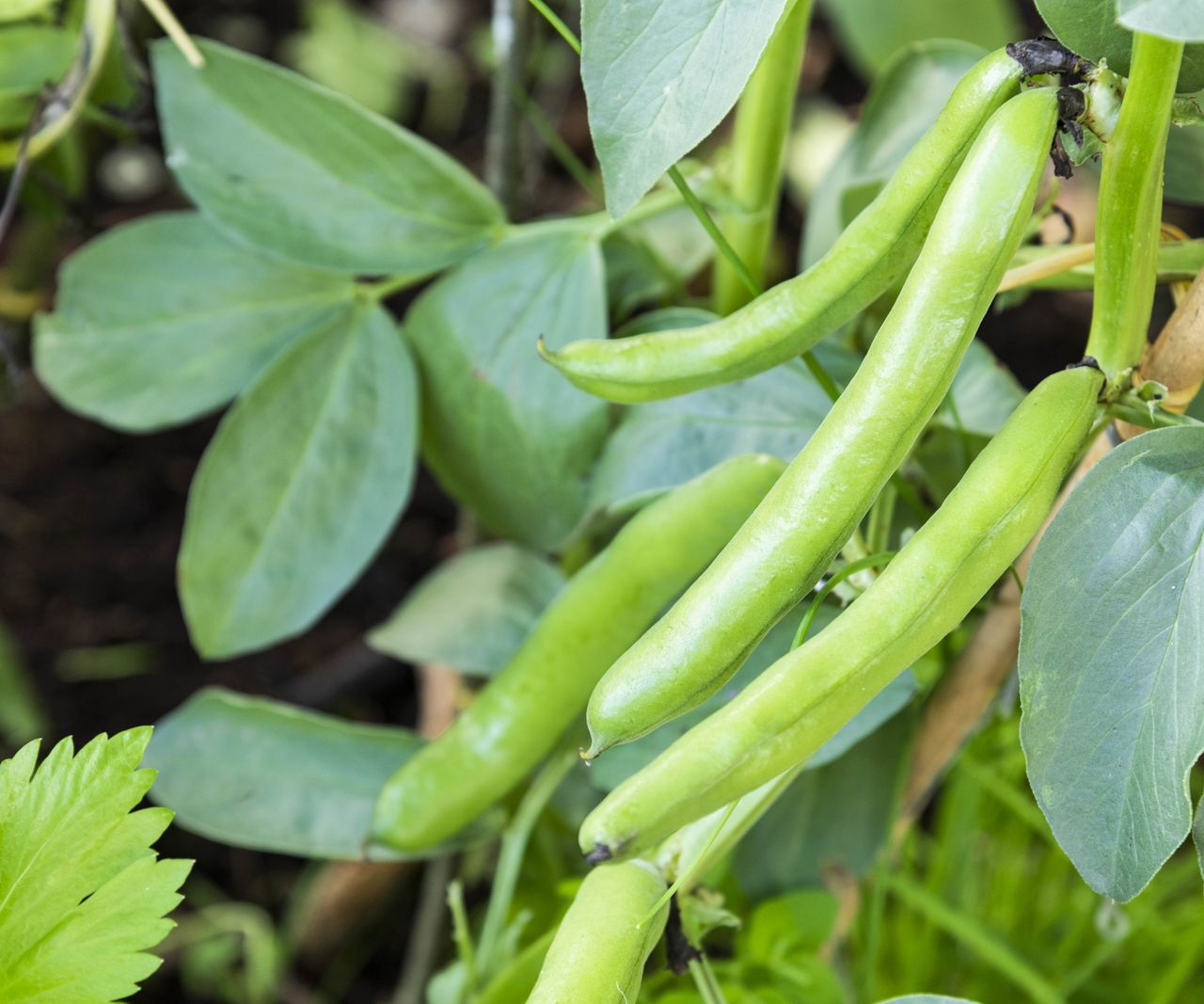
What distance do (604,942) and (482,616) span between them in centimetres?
30

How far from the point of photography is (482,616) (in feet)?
2.16

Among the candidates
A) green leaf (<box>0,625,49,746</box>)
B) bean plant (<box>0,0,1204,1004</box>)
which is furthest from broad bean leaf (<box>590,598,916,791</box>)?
green leaf (<box>0,625,49,746</box>)

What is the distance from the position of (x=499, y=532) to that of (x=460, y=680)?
20 cm

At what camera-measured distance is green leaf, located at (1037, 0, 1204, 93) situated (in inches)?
13.6

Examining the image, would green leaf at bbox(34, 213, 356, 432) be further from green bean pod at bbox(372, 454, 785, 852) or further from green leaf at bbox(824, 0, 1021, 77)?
green leaf at bbox(824, 0, 1021, 77)

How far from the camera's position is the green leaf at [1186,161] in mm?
509

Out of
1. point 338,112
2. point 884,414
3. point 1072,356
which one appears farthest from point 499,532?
point 1072,356

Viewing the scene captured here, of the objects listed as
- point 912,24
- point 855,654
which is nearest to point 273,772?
point 855,654

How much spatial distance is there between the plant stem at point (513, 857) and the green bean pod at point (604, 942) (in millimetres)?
181

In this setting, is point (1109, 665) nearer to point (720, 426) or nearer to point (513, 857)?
point (720, 426)

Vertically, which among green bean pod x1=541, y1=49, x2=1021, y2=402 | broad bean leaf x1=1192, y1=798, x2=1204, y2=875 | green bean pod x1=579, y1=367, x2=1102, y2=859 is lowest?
broad bean leaf x1=1192, y1=798, x2=1204, y2=875

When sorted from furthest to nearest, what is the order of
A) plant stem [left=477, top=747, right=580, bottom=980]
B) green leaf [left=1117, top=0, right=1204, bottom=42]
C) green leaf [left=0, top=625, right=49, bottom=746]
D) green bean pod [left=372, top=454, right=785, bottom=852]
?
1. green leaf [left=0, top=625, right=49, bottom=746]
2. plant stem [left=477, top=747, right=580, bottom=980]
3. green bean pod [left=372, top=454, right=785, bottom=852]
4. green leaf [left=1117, top=0, right=1204, bottom=42]

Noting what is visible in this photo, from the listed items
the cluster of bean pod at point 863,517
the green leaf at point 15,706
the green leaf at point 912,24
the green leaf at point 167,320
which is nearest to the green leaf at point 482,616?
the green leaf at point 167,320

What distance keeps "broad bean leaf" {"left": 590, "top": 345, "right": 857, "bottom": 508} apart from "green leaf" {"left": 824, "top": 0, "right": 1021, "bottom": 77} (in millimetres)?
640
